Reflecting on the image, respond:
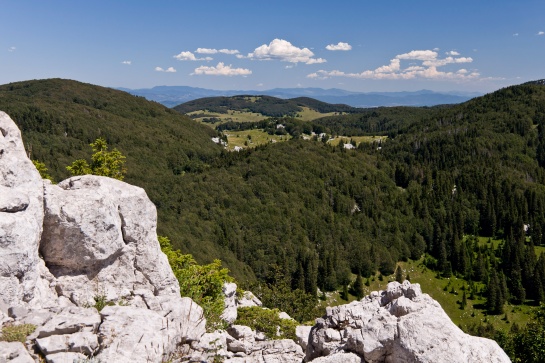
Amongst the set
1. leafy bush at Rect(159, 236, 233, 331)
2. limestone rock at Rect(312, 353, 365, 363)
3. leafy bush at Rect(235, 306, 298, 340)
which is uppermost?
limestone rock at Rect(312, 353, 365, 363)

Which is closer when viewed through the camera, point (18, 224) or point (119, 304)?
point (18, 224)

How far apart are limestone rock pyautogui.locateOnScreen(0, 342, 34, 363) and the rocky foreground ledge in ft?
0.12

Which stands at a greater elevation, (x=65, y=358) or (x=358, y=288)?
(x=65, y=358)

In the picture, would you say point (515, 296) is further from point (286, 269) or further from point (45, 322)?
point (45, 322)

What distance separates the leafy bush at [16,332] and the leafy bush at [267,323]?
19.1m

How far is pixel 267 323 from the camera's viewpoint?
3538 centimetres

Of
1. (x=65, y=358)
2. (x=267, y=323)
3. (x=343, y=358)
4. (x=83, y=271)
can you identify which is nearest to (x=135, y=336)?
(x=65, y=358)

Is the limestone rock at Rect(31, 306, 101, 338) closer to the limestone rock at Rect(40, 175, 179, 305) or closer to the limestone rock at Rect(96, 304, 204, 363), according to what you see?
the limestone rock at Rect(96, 304, 204, 363)

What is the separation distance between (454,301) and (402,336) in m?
152

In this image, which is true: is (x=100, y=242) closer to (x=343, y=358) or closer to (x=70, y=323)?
(x=70, y=323)

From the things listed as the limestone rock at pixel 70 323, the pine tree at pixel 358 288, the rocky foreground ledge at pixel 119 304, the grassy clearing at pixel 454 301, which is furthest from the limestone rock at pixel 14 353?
the pine tree at pixel 358 288

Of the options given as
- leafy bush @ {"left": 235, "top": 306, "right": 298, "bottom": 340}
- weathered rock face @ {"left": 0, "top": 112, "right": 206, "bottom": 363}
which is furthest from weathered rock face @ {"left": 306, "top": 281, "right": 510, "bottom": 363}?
leafy bush @ {"left": 235, "top": 306, "right": 298, "bottom": 340}

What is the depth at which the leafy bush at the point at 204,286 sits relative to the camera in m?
28.5

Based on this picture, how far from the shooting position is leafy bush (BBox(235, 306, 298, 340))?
111 feet
